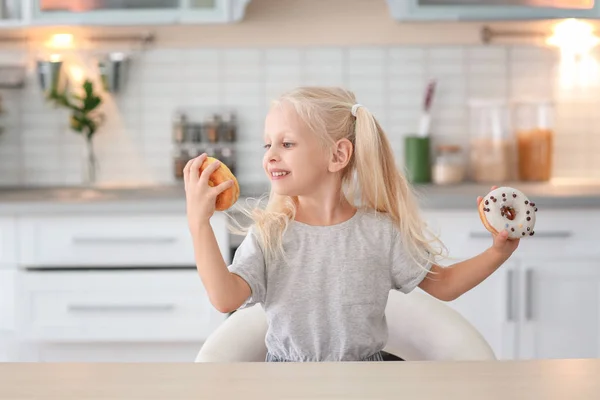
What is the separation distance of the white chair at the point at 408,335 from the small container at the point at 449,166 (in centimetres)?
164

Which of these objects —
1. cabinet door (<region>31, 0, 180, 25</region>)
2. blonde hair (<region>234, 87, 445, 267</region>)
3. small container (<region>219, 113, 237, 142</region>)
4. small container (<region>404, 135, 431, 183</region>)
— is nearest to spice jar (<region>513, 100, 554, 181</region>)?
small container (<region>404, 135, 431, 183</region>)

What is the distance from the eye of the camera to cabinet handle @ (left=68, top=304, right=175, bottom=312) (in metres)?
2.83

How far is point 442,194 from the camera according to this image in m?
2.86

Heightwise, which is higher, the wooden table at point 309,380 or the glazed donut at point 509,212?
the glazed donut at point 509,212

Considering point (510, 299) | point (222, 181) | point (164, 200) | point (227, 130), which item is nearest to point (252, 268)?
point (222, 181)

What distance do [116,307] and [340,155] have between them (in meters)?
1.49

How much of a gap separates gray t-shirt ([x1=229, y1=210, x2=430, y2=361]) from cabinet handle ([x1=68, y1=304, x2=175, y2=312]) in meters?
1.36

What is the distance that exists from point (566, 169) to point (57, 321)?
1847 millimetres

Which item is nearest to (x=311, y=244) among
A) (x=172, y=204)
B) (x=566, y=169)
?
(x=172, y=204)

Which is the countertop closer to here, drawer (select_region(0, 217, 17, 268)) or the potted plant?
drawer (select_region(0, 217, 17, 268))

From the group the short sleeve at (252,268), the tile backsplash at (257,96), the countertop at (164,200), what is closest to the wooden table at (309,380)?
the short sleeve at (252,268)

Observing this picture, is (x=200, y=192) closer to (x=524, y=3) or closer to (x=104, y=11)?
(x=104, y=11)

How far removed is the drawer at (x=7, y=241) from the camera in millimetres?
2830

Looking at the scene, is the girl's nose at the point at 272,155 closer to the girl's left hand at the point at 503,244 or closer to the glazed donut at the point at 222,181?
the glazed donut at the point at 222,181
